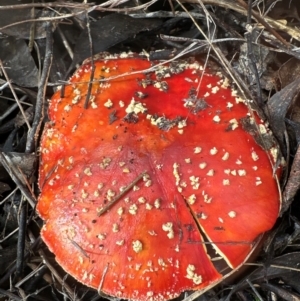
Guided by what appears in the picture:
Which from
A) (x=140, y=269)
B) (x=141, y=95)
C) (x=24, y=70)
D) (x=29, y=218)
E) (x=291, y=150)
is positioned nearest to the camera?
(x=140, y=269)

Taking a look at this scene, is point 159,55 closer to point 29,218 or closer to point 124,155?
point 124,155

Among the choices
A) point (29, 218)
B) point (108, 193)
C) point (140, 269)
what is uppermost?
point (108, 193)

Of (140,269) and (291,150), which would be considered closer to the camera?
(140,269)

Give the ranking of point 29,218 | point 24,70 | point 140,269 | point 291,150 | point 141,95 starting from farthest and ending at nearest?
point 24,70
point 29,218
point 291,150
point 141,95
point 140,269

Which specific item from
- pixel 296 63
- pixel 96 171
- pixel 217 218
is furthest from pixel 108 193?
pixel 296 63

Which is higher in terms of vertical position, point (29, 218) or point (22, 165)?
point (22, 165)

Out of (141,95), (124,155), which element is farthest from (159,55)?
(124,155)

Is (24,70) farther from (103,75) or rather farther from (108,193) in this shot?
(108,193)
